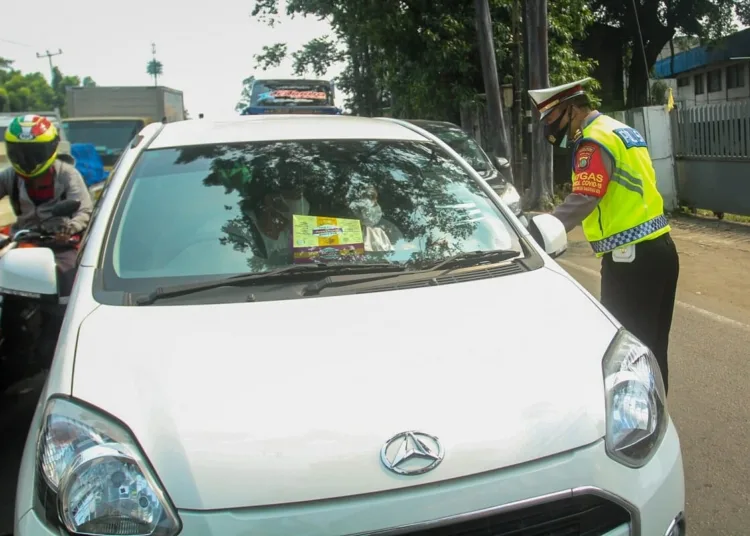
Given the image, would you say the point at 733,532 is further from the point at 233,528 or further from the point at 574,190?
the point at 233,528

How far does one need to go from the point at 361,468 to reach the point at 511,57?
16.6 m

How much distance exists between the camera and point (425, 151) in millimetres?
3582

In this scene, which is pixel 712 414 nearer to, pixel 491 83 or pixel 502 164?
pixel 502 164

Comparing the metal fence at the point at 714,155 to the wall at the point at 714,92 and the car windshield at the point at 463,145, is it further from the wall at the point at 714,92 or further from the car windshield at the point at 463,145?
the wall at the point at 714,92

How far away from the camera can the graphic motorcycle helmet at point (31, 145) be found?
4.37m

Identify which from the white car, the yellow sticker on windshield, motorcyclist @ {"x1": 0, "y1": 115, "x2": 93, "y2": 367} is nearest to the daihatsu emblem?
the white car

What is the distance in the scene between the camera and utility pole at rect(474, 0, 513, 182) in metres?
14.3

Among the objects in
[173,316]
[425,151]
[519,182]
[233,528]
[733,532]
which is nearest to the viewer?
[233,528]

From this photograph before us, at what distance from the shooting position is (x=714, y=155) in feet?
37.6

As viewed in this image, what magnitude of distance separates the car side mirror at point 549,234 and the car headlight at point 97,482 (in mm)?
1997

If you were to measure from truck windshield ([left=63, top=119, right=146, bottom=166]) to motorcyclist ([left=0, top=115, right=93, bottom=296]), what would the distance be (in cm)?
1001

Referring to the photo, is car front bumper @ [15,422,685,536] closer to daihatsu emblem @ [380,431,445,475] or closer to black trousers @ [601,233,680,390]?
daihatsu emblem @ [380,431,445,475]

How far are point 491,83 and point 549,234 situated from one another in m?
12.0

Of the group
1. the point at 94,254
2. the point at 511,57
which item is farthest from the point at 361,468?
the point at 511,57
